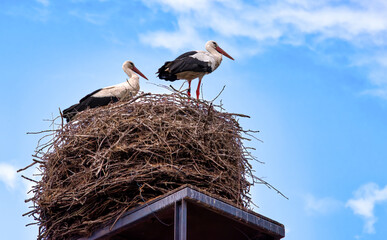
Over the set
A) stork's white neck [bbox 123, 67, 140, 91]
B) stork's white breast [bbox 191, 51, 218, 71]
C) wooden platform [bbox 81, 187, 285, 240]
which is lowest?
wooden platform [bbox 81, 187, 285, 240]

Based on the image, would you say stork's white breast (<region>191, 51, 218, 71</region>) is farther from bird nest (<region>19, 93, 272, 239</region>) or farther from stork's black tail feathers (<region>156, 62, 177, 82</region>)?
bird nest (<region>19, 93, 272, 239</region>)

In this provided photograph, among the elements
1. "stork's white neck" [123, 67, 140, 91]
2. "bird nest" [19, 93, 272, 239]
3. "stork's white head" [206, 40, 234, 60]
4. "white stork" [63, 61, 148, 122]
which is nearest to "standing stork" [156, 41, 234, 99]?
"stork's white neck" [123, 67, 140, 91]

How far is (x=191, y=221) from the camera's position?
6918 millimetres

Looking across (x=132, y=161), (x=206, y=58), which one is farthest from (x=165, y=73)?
(x=132, y=161)

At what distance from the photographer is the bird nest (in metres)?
7.05

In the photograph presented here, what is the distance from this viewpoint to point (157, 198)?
6605 mm

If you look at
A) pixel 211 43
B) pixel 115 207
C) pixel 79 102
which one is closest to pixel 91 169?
pixel 115 207

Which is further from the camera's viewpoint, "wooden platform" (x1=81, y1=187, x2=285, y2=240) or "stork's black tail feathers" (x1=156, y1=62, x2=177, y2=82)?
"stork's black tail feathers" (x1=156, y1=62, x2=177, y2=82)

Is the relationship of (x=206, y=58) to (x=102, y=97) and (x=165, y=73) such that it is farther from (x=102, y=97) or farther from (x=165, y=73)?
(x=102, y=97)

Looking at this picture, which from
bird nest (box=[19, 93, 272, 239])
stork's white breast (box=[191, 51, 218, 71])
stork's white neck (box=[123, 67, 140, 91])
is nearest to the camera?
bird nest (box=[19, 93, 272, 239])

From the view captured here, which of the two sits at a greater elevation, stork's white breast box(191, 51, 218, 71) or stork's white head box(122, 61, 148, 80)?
stork's white head box(122, 61, 148, 80)

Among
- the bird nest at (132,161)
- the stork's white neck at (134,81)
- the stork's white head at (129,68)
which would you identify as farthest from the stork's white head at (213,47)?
the bird nest at (132,161)

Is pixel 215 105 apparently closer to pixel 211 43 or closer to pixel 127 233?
pixel 127 233

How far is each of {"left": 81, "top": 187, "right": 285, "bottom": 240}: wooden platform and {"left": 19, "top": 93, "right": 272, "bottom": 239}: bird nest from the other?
0.19 m
